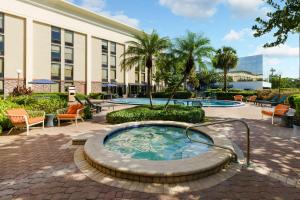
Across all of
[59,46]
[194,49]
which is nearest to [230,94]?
[194,49]

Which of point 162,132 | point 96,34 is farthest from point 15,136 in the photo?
point 96,34

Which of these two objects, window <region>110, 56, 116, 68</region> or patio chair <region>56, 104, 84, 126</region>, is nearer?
patio chair <region>56, 104, 84, 126</region>

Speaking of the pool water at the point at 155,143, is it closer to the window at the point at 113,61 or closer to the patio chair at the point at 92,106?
the patio chair at the point at 92,106

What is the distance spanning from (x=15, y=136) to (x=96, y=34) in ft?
115

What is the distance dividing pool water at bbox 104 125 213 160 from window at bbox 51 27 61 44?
29412 millimetres

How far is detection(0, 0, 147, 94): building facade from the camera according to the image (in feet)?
97.2

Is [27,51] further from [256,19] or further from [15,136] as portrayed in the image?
[256,19]

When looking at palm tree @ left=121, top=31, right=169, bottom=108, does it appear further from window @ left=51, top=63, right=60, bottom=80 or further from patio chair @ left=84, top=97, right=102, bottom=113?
window @ left=51, top=63, right=60, bottom=80

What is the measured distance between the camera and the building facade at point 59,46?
29.6 meters

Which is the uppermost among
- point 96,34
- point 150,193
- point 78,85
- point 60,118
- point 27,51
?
point 96,34

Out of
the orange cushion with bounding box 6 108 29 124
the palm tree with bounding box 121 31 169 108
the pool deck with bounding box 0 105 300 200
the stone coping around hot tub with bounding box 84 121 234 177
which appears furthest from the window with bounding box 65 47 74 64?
the stone coping around hot tub with bounding box 84 121 234 177

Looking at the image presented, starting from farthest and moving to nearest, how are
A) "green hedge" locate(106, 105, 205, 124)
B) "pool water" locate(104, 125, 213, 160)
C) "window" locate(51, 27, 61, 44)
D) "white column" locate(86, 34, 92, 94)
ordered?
"white column" locate(86, 34, 92, 94) → "window" locate(51, 27, 61, 44) → "green hedge" locate(106, 105, 205, 124) → "pool water" locate(104, 125, 213, 160)

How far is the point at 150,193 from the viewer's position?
440 cm

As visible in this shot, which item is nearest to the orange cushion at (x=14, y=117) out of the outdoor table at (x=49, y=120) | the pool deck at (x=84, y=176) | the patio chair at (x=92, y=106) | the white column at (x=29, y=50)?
the pool deck at (x=84, y=176)
